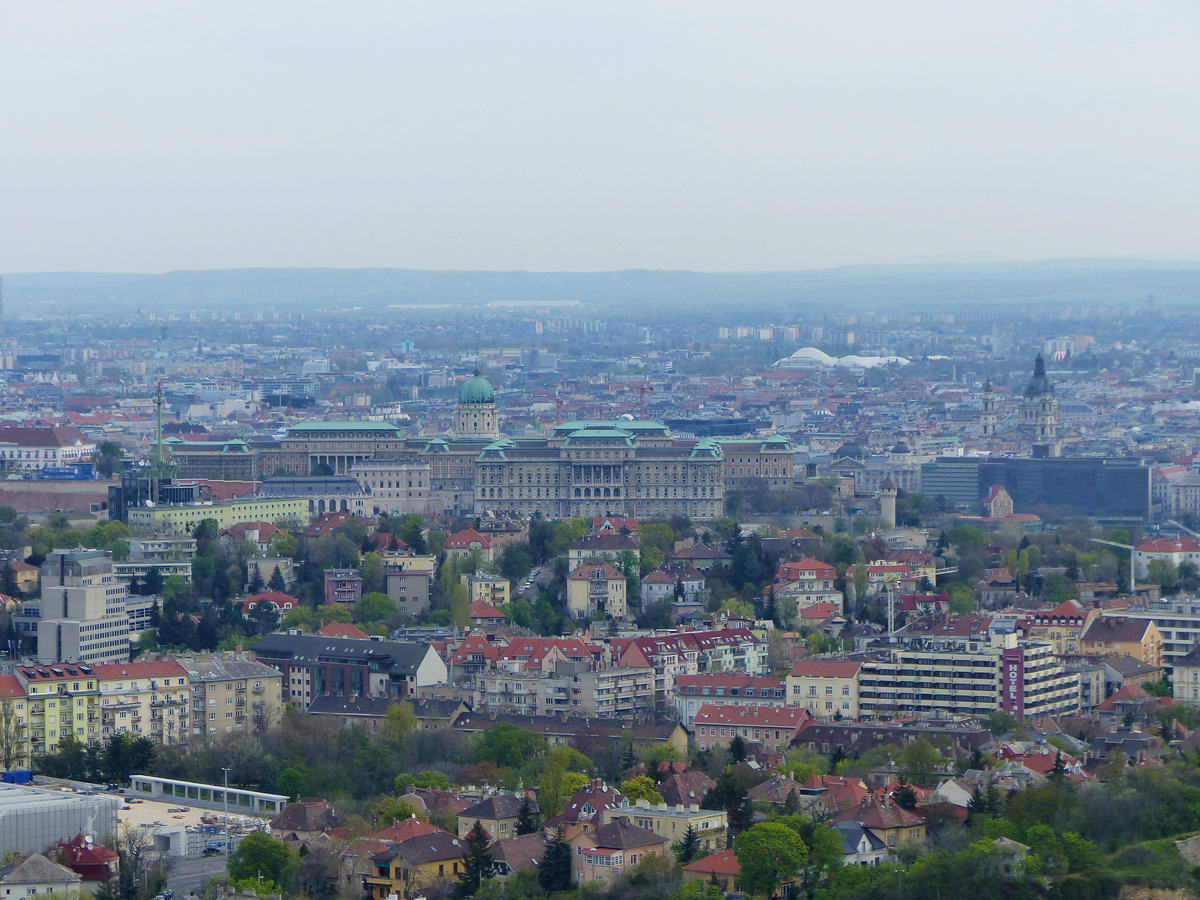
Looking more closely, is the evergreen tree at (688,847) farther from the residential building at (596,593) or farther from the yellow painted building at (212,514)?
the yellow painted building at (212,514)

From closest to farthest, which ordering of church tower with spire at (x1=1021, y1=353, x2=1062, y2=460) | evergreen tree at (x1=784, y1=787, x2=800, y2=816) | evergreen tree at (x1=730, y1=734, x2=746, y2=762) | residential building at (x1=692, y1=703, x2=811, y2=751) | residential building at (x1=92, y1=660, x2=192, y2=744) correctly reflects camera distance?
1. evergreen tree at (x1=784, y1=787, x2=800, y2=816)
2. evergreen tree at (x1=730, y1=734, x2=746, y2=762)
3. residential building at (x1=692, y1=703, x2=811, y2=751)
4. residential building at (x1=92, y1=660, x2=192, y2=744)
5. church tower with spire at (x1=1021, y1=353, x2=1062, y2=460)

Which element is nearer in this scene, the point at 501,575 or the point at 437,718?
the point at 437,718

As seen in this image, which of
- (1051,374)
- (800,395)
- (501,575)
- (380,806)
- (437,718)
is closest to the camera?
(380,806)

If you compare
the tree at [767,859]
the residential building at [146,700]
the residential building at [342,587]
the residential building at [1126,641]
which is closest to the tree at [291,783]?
the residential building at [146,700]

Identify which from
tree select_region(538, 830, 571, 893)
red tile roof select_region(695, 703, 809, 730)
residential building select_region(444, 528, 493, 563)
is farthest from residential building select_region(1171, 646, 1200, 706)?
residential building select_region(444, 528, 493, 563)

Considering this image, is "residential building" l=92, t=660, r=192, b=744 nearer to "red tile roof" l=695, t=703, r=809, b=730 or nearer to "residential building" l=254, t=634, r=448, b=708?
"residential building" l=254, t=634, r=448, b=708

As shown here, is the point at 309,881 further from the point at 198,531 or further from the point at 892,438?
the point at 892,438

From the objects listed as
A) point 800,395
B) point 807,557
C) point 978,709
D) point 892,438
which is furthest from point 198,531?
point 800,395
